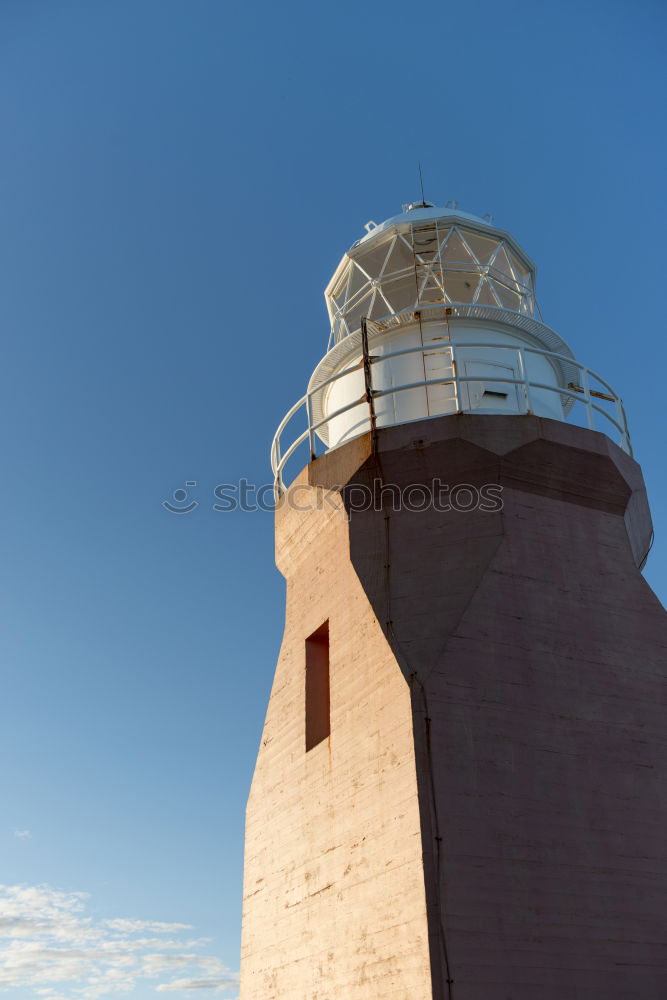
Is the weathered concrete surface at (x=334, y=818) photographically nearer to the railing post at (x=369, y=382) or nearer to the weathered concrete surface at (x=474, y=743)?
the weathered concrete surface at (x=474, y=743)

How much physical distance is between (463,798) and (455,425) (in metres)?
5.01

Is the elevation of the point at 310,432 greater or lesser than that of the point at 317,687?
greater

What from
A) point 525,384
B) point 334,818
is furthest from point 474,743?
point 525,384

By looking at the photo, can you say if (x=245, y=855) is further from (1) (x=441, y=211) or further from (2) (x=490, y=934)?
(1) (x=441, y=211)

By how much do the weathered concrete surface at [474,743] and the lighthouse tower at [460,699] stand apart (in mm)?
30

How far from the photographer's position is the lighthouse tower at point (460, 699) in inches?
361

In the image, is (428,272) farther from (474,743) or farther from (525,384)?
(474,743)

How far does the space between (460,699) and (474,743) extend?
515 millimetres

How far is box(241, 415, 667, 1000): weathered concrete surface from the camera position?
9094mm

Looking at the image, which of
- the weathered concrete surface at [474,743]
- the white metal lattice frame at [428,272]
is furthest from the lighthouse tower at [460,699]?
the white metal lattice frame at [428,272]

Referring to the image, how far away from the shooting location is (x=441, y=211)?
643 inches

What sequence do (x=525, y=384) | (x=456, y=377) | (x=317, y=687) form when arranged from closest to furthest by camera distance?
(x=456, y=377)
(x=525, y=384)
(x=317, y=687)

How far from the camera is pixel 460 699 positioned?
10133mm

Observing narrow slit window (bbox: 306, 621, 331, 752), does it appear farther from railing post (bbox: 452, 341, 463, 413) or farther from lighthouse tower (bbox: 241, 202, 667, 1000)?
railing post (bbox: 452, 341, 463, 413)
